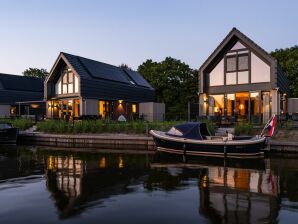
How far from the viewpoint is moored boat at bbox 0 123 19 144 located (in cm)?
2620

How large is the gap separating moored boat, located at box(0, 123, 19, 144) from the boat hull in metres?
14.3

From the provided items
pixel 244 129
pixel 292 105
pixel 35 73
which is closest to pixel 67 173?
pixel 244 129

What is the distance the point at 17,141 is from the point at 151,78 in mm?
A: 27431

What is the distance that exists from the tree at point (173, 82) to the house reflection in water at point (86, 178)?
30.9m

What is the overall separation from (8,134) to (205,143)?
57.4 ft

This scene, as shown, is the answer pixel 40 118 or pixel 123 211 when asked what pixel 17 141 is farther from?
pixel 123 211

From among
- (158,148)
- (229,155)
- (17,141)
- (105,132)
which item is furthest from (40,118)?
(229,155)

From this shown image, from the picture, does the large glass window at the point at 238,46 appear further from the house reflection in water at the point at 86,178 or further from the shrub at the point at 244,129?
the house reflection in water at the point at 86,178

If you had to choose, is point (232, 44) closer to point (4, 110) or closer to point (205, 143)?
point (205, 143)

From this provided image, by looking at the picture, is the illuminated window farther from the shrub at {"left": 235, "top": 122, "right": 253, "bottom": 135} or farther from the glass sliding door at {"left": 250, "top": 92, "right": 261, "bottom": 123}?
the shrub at {"left": 235, "top": 122, "right": 253, "bottom": 135}

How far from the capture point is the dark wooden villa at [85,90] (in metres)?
32.8

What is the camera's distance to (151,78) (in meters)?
50.5

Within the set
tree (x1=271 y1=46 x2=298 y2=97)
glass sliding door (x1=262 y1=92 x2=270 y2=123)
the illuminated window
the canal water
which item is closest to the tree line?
tree (x1=271 y1=46 x2=298 y2=97)

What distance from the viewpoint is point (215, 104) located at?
27188mm
